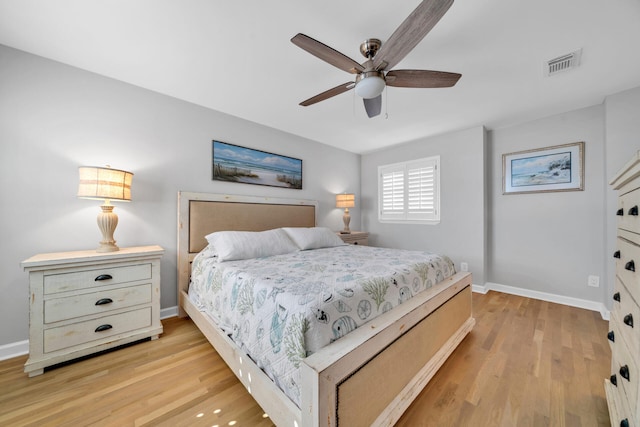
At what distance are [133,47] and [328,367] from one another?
2538 millimetres

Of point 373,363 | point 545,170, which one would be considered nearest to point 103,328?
point 373,363

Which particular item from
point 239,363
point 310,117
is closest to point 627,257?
point 239,363

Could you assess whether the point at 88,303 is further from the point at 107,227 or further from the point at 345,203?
the point at 345,203

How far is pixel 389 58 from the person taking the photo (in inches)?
58.7

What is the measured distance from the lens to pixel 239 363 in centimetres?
140

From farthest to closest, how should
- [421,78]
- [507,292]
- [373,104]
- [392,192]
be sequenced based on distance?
[392,192] → [507,292] → [373,104] → [421,78]

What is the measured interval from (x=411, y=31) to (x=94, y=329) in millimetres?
2952

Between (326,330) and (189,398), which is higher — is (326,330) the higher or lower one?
the higher one

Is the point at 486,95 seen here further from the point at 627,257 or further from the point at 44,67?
the point at 44,67

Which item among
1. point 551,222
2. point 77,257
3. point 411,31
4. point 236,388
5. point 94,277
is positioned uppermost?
point 411,31

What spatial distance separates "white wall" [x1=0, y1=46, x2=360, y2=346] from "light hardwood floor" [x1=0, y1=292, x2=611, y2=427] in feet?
2.32

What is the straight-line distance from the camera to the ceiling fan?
1181 mm

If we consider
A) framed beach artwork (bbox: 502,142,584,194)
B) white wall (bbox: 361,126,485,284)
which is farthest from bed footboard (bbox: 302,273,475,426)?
framed beach artwork (bbox: 502,142,584,194)

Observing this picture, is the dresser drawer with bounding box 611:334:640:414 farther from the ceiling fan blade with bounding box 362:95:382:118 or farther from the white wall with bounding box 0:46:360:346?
the white wall with bounding box 0:46:360:346
